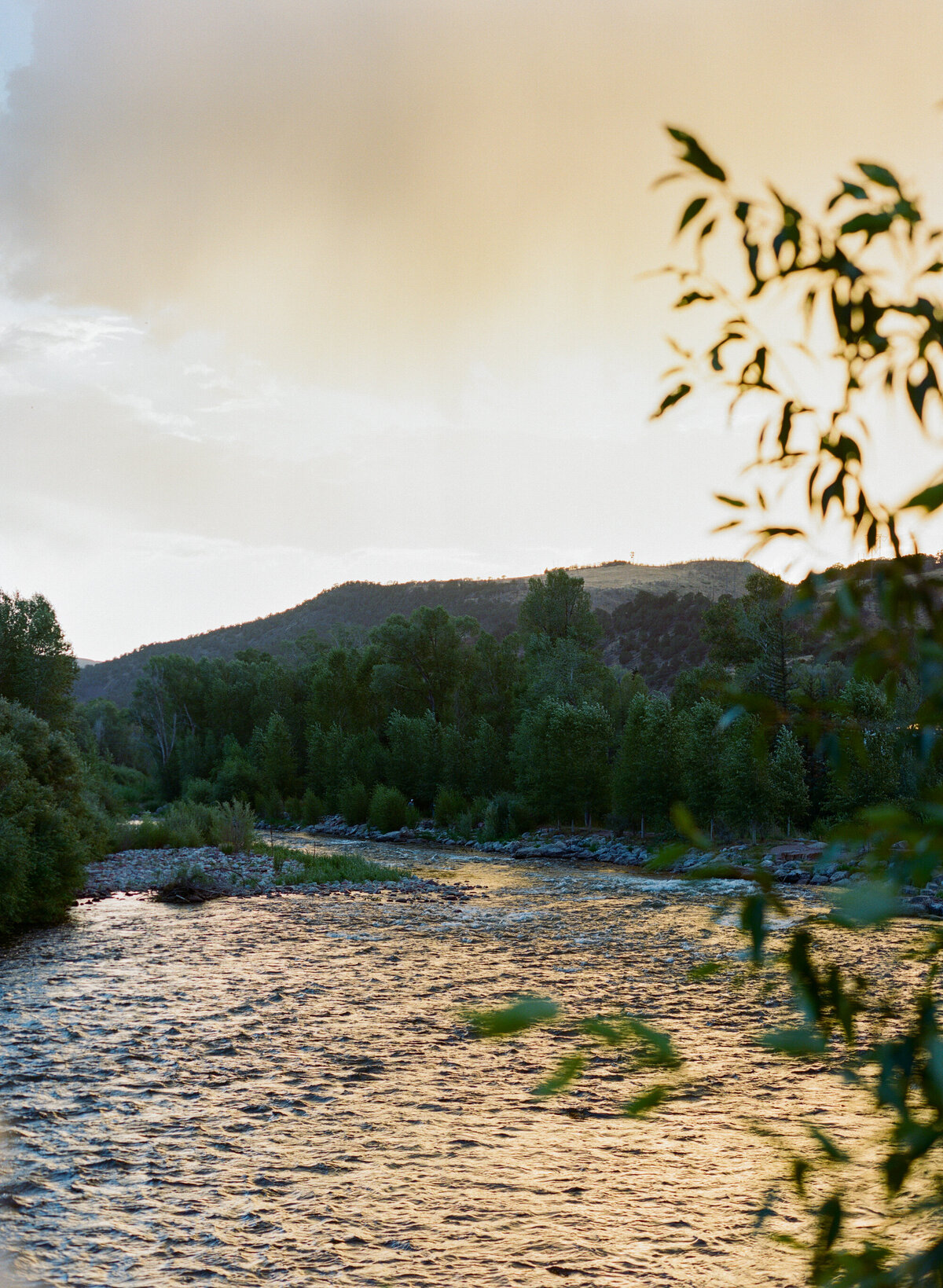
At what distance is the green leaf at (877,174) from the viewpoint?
1362mm

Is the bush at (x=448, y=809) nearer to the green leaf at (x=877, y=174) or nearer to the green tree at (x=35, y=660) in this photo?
the green tree at (x=35, y=660)

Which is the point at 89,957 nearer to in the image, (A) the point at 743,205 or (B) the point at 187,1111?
(B) the point at 187,1111

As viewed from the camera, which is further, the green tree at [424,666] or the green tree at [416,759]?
the green tree at [424,666]

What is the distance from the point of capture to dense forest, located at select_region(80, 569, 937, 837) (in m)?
29.5

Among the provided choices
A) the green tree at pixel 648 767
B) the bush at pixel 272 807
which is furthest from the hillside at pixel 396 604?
the green tree at pixel 648 767

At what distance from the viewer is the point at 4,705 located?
Result: 60.5 feet

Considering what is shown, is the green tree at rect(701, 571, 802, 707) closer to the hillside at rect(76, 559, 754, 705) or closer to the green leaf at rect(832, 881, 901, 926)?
the green leaf at rect(832, 881, 901, 926)

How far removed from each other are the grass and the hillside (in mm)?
60742

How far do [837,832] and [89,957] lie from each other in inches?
574

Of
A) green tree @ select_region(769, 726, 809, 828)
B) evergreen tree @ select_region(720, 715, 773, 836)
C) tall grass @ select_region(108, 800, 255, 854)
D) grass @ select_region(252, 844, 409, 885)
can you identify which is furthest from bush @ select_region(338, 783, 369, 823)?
green tree @ select_region(769, 726, 809, 828)

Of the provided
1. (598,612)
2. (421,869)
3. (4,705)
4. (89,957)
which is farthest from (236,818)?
(598,612)

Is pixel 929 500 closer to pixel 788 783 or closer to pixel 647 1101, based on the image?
pixel 647 1101

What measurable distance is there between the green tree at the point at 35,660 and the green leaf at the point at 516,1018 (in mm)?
29218

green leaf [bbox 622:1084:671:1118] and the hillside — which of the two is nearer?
green leaf [bbox 622:1084:671:1118]
